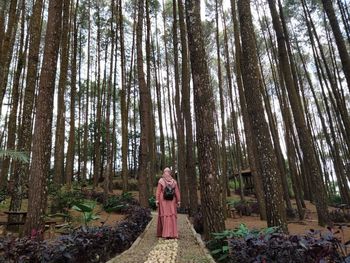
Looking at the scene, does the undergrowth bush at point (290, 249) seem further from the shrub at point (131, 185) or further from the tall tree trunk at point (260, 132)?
the shrub at point (131, 185)

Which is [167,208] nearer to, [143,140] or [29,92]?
[143,140]

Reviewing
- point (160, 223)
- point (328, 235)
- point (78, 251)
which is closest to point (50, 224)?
point (160, 223)

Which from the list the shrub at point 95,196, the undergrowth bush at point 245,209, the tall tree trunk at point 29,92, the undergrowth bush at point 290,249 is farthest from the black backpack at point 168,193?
the shrub at point 95,196

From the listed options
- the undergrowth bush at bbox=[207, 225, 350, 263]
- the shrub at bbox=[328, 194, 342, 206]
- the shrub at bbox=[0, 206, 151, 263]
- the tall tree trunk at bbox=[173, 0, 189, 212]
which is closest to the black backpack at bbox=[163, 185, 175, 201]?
the shrub at bbox=[0, 206, 151, 263]

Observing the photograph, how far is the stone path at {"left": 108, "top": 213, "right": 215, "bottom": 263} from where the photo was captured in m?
4.55

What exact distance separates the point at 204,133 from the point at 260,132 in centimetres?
97

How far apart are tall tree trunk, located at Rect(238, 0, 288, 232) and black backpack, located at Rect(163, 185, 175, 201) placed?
2230 mm

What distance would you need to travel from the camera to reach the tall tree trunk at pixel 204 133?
5109 mm

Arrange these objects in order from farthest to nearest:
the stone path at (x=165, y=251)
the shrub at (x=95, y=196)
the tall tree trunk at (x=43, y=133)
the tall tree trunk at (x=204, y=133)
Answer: the shrub at (x=95, y=196)
the tall tree trunk at (x=204, y=133)
the stone path at (x=165, y=251)
the tall tree trunk at (x=43, y=133)

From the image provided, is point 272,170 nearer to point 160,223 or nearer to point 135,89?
point 160,223

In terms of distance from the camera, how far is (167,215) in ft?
21.5

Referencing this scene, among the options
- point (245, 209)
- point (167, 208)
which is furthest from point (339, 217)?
point (167, 208)

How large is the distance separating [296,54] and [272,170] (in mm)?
16745

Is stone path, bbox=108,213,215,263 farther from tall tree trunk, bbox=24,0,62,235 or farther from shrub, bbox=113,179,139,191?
shrub, bbox=113,179,139,191
